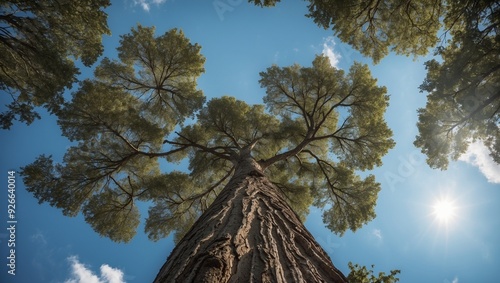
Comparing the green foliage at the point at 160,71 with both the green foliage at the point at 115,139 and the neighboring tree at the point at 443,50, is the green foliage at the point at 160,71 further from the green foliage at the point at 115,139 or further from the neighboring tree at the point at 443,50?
the neighboring tree at the point at 443,50

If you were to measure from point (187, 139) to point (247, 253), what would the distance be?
656 cm

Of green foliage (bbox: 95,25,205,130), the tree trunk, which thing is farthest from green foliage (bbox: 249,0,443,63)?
the tree trunk

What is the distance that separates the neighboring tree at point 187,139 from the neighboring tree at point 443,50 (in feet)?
4.39

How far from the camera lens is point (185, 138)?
8.20m

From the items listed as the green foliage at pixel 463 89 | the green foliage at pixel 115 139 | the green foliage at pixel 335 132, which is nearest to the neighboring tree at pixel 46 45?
the green foliage at pixel 115 139

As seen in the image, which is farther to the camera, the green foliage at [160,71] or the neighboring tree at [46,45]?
the green foliage at [160,71]

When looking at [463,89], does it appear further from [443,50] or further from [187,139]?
[187,139]

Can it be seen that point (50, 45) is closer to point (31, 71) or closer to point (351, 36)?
point (31, 71)

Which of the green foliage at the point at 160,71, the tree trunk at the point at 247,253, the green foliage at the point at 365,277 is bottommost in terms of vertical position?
the tree trunk at the point at 247,253

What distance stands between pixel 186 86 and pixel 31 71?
14.3 ft

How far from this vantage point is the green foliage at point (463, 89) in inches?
247

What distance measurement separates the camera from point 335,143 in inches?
403

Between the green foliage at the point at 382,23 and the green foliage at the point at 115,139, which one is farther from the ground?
the green foliage at the point at 382,23

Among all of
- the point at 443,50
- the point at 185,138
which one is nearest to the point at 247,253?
the point at 185,138
